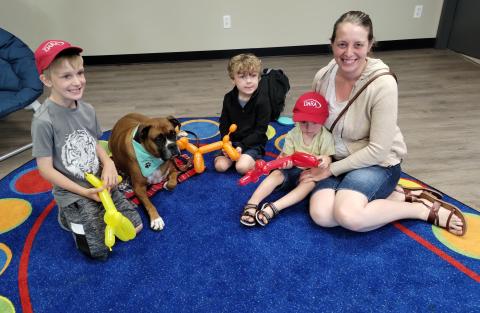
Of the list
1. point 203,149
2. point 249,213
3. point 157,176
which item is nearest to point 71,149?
point 157,176

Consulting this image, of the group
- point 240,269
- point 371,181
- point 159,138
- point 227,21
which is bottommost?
point 240,269

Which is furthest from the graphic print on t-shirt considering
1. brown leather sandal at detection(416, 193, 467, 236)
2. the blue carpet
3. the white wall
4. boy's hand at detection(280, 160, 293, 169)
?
the white wall

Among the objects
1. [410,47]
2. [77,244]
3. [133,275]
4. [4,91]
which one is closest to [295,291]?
[133,275]

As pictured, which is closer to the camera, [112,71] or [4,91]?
[4,91]

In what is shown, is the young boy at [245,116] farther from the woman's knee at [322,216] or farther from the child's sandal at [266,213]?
the woman's knee at [322,216]

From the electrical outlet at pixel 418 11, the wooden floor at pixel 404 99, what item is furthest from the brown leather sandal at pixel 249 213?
the electrical outlet at pixel 418 11

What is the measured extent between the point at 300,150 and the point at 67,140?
0.93 m

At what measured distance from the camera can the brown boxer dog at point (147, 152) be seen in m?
1.53

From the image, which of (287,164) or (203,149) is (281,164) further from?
(203,149)

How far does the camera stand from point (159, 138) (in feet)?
5.00

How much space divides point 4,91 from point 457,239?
2.59 m

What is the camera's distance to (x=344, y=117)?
4.68 feet

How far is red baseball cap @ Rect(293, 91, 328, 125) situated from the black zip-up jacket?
1.29ft

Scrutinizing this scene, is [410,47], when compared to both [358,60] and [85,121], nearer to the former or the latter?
[358,60]
